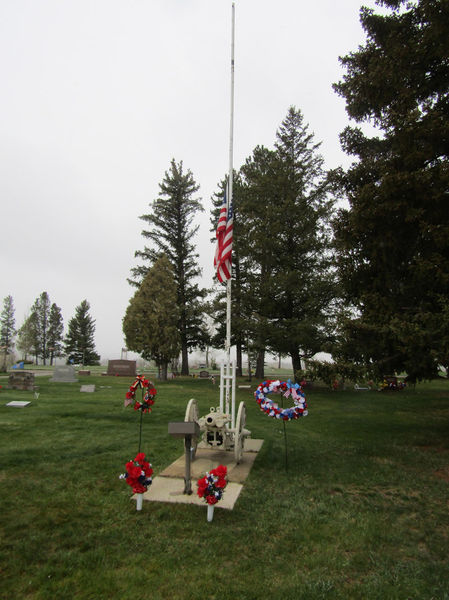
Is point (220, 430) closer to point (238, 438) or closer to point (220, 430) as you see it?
point (220, 430)

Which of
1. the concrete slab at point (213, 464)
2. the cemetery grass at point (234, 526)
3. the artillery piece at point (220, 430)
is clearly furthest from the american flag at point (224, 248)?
the cemetery grass at point (234, 526)

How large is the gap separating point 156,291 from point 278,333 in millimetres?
10765

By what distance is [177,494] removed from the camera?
5324 millimetres

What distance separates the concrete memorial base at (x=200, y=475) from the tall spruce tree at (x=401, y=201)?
3631 millimetres

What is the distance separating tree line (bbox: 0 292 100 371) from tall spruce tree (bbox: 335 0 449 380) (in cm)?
5246

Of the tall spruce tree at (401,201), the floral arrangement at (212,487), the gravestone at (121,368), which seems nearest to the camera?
the floral arrangement at (212,487)

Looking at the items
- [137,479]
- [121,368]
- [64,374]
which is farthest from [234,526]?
[121,368]

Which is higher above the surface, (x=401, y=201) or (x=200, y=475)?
(x=401, y=201)

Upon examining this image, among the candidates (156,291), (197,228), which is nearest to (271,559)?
(156,291)

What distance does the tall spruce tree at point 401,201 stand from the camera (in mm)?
7199

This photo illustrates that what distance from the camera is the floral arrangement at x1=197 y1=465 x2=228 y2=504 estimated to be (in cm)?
443

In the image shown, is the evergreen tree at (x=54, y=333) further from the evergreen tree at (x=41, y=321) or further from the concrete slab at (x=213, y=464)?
the concrete slab at (x=213, y=464)

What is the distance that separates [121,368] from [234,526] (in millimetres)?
26407

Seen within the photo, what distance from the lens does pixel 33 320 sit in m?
64.8
